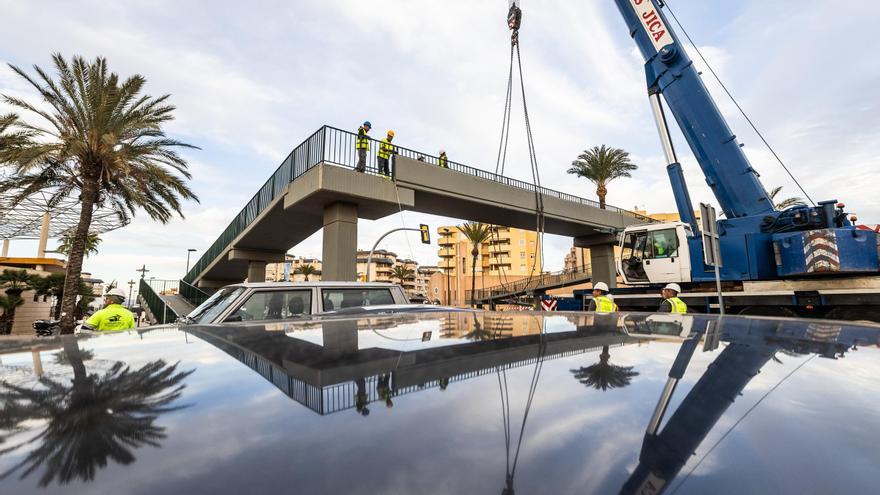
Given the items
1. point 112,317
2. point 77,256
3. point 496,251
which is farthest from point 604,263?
point 496,251

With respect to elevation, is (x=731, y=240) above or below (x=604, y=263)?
below

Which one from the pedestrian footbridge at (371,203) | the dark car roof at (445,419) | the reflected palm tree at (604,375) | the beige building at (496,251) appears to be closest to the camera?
the dark car roof at (445,419)

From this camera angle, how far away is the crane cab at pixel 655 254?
965 cm

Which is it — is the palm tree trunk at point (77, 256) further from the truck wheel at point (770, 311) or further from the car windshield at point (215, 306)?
the truck wheel at point (770, 311)

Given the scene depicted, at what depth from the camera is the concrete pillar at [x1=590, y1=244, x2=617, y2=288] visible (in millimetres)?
22317

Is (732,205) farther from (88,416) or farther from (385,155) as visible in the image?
(88,416)

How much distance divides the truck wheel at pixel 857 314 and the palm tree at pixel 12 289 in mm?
31934

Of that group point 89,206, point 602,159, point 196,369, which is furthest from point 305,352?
point 602,159

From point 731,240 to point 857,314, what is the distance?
2.60 m

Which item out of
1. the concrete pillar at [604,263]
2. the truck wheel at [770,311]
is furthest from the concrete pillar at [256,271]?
the truck wheel at [770,311]

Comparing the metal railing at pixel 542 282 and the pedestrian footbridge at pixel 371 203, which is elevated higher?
the pedestrian footbridge at pixel 371 203

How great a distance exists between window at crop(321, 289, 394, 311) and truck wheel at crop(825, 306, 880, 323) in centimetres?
863

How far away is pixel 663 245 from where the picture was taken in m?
10.0

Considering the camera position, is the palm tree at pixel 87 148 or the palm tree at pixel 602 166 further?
the palm tree at pixel 602 166
